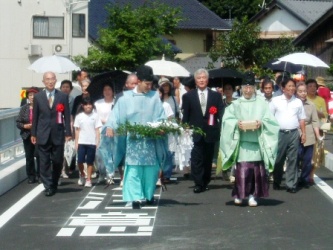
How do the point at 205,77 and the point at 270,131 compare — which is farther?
the point at 205,77

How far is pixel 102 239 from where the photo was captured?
10.4 m

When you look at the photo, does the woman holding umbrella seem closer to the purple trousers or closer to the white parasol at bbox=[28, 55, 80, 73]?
the purple trousers

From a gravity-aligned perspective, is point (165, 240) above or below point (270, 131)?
below

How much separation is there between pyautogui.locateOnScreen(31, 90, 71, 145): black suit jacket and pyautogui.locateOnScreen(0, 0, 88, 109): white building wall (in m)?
36.1

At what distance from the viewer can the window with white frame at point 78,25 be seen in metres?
52.0

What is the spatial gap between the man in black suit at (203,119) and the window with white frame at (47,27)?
3676cm

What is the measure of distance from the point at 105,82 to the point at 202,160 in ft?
9.87

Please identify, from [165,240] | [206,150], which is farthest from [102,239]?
[206,150]

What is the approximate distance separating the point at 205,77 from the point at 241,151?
2042 mm

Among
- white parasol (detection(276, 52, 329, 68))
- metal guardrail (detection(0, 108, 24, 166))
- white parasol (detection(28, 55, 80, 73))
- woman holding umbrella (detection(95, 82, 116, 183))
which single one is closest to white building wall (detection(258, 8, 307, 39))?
white parasol (detection(276, 52, 329, 68))

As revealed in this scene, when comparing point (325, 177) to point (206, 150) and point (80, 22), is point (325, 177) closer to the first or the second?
point (206, 150)

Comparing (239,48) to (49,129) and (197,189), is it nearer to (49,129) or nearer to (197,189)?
(197,189)

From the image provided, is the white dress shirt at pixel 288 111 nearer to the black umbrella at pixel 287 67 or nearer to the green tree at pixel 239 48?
the black umbrella at pixel 287 67

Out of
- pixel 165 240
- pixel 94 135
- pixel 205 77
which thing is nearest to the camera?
pixel 165 240
